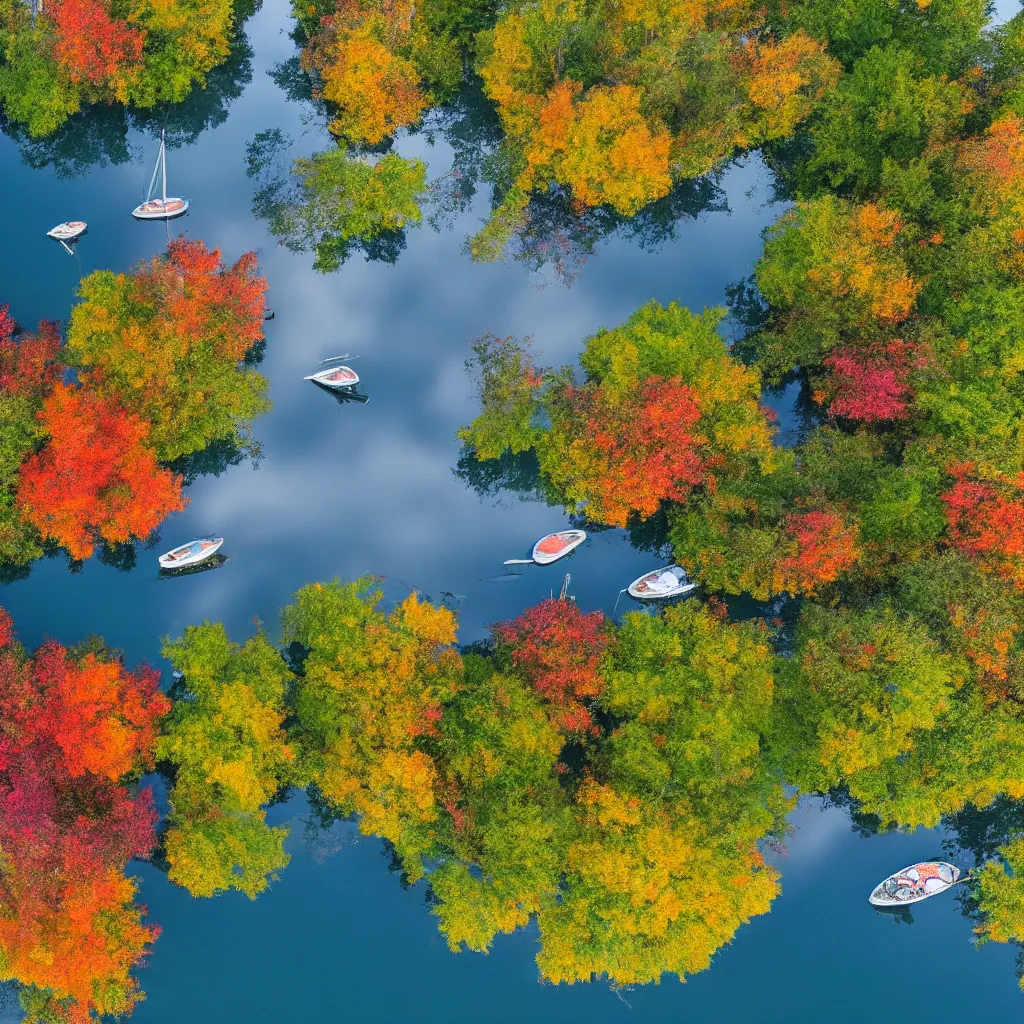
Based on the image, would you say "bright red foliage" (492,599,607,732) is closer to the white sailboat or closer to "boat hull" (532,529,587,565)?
"boat hull" (532,529,587,565)

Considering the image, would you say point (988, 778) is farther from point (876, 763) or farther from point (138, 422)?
point (138, 422)

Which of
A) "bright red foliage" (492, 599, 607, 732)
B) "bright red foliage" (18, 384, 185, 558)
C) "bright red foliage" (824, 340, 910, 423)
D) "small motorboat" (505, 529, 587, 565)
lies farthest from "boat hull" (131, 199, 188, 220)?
"bright red foliage" (824, 340, 910, 423)

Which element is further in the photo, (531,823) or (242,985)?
(242,985)

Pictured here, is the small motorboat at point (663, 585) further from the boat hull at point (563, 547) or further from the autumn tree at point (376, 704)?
the autumn tree at point (376, 704)

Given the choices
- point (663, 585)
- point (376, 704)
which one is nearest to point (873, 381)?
point (663, 585)

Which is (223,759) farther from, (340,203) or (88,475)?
(340,203)

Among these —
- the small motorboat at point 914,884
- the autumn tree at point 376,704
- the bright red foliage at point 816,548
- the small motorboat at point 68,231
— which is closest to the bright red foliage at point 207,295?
the small motorboat at point 68,231

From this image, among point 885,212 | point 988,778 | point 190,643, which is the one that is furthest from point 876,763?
point 190,643
